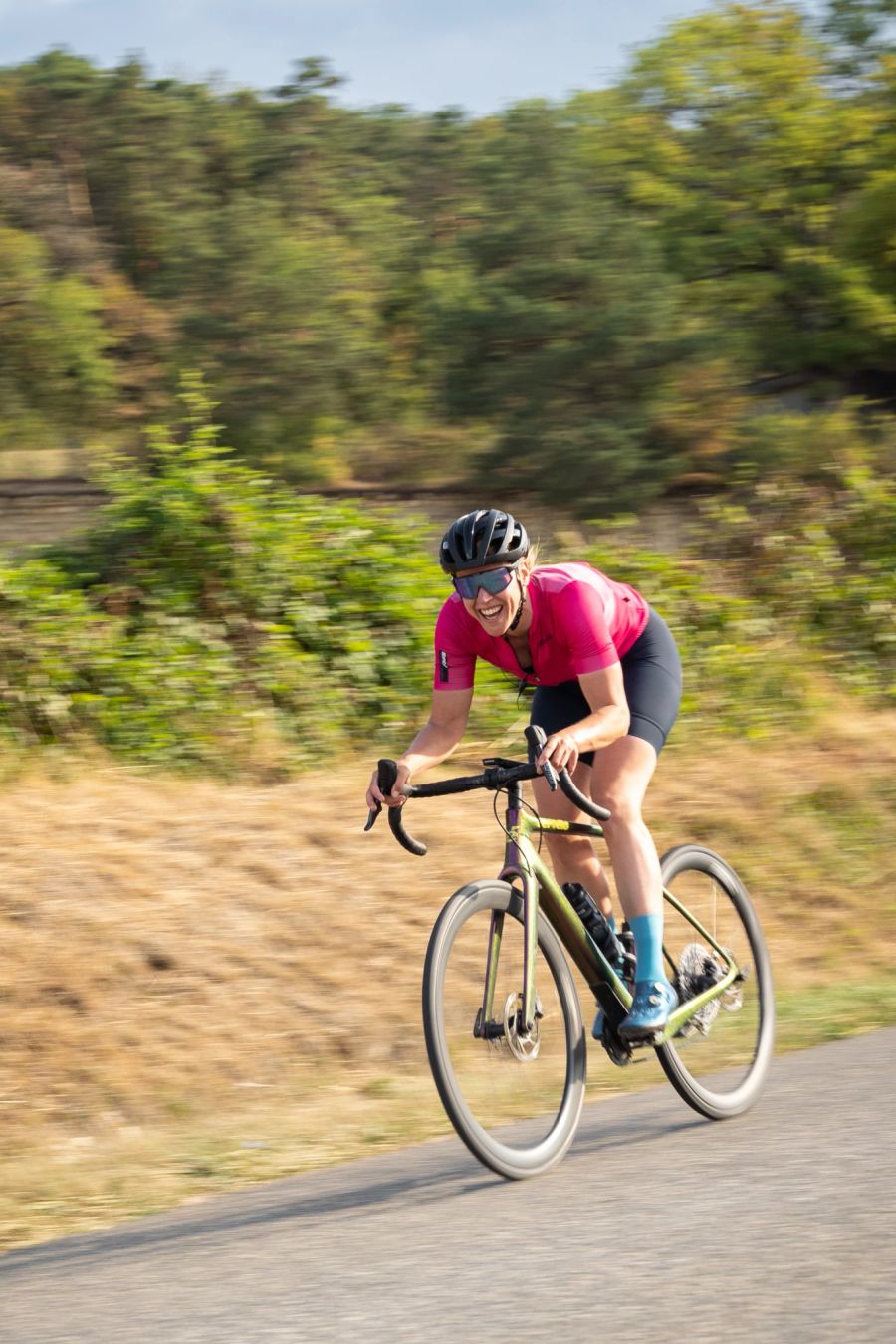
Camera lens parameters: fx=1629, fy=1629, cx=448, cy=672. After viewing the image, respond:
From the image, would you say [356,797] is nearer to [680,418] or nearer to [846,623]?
[846,623]

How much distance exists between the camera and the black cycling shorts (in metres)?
5.31

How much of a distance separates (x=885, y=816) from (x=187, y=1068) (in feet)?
18.3

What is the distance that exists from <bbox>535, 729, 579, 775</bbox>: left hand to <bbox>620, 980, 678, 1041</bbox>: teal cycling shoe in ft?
2.69

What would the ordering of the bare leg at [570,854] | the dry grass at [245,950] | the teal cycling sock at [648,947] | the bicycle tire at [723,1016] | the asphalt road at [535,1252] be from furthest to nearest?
the dry grass at [245,950]
the bicycle tire at [723,1016]
the bare leg at [570,854]
the teal cycling sock at [648,947]
the asphalt road at [535,1252]

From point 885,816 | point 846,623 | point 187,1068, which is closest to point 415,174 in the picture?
point 846,623

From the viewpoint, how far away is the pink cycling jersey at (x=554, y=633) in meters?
4.85

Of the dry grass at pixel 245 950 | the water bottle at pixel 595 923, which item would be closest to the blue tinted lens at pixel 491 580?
the water bottle at pixel 595 923

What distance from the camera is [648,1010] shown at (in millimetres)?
4926

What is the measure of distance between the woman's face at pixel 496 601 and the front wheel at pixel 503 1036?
764mm

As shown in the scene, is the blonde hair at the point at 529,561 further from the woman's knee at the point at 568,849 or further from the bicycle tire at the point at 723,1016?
the bicycle tire at the point at 723,1016

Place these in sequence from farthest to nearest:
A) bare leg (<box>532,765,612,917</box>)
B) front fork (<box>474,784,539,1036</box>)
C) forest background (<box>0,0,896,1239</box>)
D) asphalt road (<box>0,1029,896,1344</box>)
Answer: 1. forest background (<box>0,0,896,1239</box>)
2. bare leg (<box>532,765,612,917</box>)
3. front fork (<box>474,784,539,1036</box>)
4. asphalt road (<box>0,1029,896,1344</box>)

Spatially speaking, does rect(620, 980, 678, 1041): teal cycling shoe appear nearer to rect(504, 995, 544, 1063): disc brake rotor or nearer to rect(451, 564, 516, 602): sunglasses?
rect(504, 995, 544, 1063): disc brake rotor

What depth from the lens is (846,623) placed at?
15.0m

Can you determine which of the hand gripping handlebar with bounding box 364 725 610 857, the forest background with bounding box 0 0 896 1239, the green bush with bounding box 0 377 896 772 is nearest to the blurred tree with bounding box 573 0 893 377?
the forest background with bounding box 0 0 896 1239
